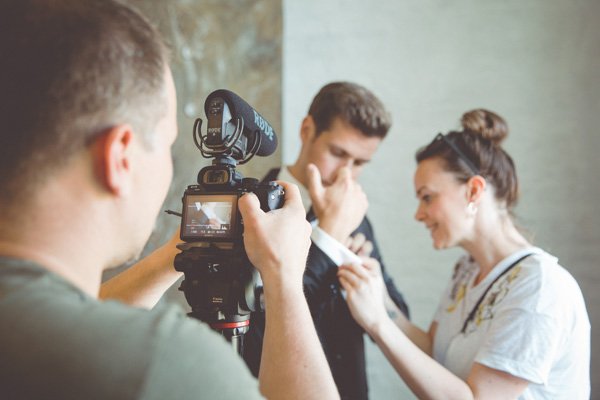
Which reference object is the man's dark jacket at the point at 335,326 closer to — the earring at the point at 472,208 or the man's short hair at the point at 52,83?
the earring at the point at 472,208

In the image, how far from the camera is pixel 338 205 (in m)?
1.30

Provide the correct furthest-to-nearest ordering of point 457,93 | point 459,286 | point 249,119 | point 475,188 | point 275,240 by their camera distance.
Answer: point 457,93
point 459,286
point 475,188
point 249,119
point 275,240

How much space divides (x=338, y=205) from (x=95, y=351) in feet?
3.13

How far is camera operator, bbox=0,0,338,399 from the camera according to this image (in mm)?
398

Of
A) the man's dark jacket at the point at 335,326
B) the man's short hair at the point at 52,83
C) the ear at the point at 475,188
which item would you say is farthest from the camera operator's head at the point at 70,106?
the ear at the point at 475,188

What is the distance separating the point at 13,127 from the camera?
48 centimetres

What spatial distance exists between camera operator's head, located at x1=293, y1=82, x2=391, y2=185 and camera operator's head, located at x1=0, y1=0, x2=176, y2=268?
3.58ft

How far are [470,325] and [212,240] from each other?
825mm

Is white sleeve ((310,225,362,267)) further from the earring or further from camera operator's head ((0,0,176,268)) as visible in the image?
camera operator's head ((0,0,176,268))

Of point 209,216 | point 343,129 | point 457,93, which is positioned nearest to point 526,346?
point 209,216

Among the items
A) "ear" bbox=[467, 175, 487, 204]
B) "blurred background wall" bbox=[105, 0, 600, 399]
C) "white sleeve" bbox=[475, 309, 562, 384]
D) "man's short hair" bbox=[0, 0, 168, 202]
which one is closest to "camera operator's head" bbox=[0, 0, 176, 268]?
"man's short hair" bbox=[0, 0, 168, 202]

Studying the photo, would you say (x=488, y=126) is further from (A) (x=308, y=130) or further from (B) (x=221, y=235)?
(B) (x=221, y=235)

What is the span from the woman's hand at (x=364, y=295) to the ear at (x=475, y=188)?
38cm

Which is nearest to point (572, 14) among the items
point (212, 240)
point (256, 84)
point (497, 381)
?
point (256, 84)
